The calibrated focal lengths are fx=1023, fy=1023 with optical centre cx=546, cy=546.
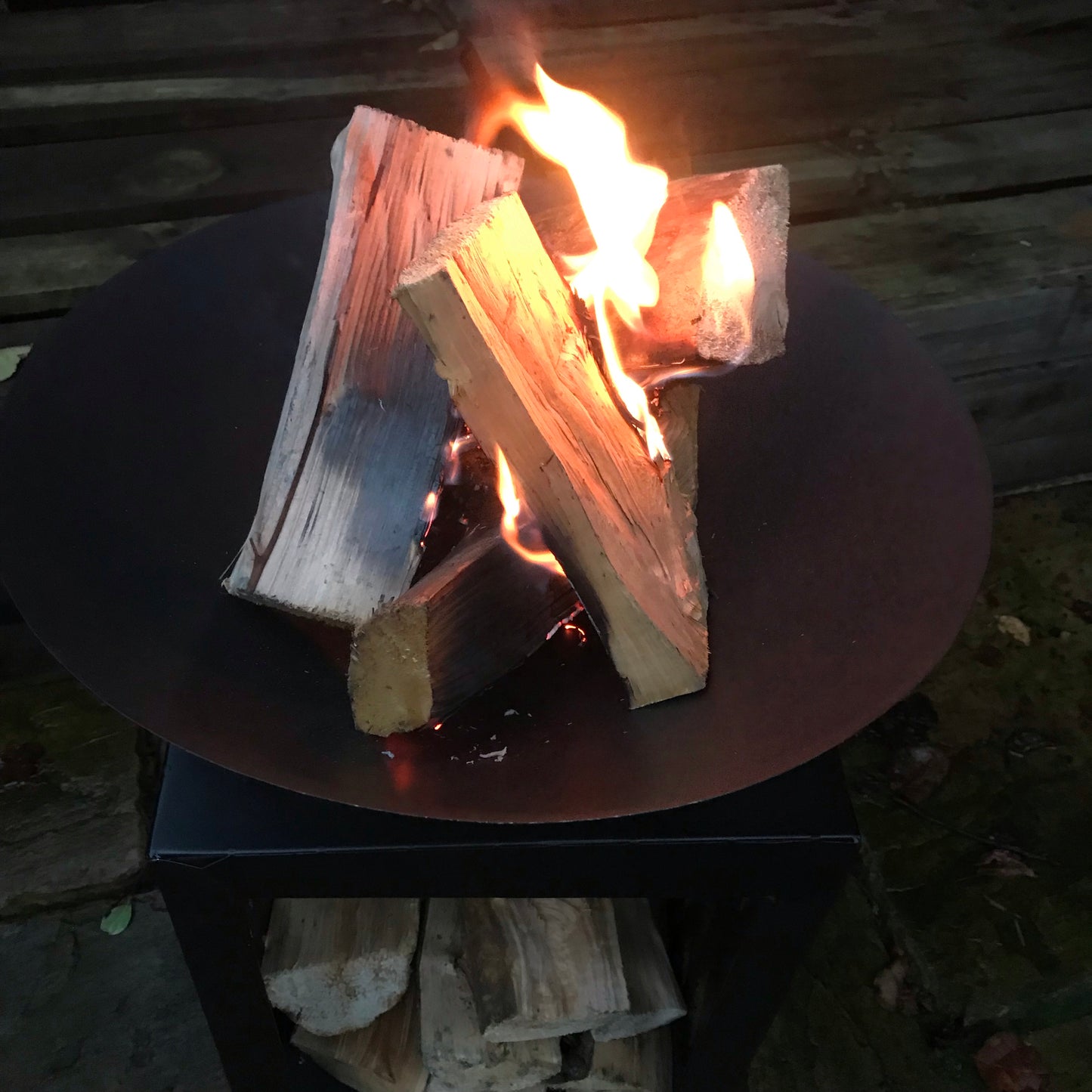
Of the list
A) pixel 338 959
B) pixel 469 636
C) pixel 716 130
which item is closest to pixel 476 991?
pixel 338 959

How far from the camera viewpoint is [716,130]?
Result: 2.11m

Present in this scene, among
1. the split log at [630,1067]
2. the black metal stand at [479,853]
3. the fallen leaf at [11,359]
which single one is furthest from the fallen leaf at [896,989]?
the fallen leaf at [11,359]

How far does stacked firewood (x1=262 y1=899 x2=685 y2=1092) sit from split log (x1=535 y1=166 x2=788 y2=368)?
0.82m

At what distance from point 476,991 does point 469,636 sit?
0.66m

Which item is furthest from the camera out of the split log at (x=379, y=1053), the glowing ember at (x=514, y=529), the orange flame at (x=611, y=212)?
the split log at (x=379, y=1053)

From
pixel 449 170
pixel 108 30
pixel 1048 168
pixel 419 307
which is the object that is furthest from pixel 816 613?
pixel 108 30

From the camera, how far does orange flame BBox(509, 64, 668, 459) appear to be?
115 centimetres

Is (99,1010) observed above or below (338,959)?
below

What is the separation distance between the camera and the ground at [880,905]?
1635 millimetres

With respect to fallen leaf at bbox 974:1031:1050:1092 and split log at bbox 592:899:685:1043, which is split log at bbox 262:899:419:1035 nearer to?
split log at bbox 592:899:685:1043

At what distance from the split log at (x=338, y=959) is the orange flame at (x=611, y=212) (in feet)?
2.55

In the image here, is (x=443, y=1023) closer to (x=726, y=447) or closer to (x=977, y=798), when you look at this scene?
(x=726, y=447)

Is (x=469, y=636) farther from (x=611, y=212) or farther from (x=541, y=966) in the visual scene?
(x=541, y=966)

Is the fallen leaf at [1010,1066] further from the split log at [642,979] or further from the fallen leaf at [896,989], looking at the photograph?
the split log at [642,979]
